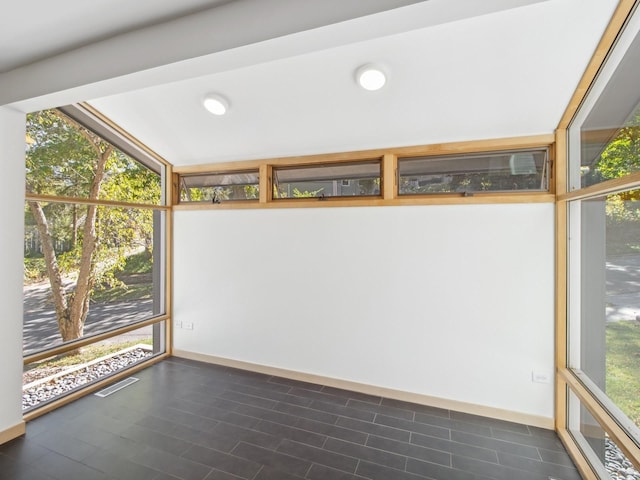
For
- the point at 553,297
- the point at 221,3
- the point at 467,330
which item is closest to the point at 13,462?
the point at 221,3

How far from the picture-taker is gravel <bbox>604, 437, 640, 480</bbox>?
1.57 meters

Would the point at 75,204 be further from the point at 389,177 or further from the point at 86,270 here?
the point at 389,177

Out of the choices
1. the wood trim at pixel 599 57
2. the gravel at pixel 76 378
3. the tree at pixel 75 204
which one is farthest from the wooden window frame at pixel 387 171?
the gravel at pixel 76 378

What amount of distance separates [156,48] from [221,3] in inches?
17.2

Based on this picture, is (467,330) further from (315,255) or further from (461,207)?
(315,255)

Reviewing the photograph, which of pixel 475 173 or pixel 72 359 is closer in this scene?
pixel 475 173

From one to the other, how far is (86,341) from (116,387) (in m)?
0.51

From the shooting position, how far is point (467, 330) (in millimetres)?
2535

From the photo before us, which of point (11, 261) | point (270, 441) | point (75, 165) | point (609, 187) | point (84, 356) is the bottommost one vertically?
point (270, 441)

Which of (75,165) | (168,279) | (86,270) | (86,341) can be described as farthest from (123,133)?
(86,341)

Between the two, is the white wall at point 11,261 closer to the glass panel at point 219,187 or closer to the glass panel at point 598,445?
the glass panel at point 219,187

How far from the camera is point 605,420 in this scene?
160 centimetres

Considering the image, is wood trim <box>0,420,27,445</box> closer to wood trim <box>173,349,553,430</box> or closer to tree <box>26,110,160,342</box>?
tree <box>26,110,160,342</box>

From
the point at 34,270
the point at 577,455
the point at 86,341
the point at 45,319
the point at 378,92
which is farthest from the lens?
the point at 86,341
